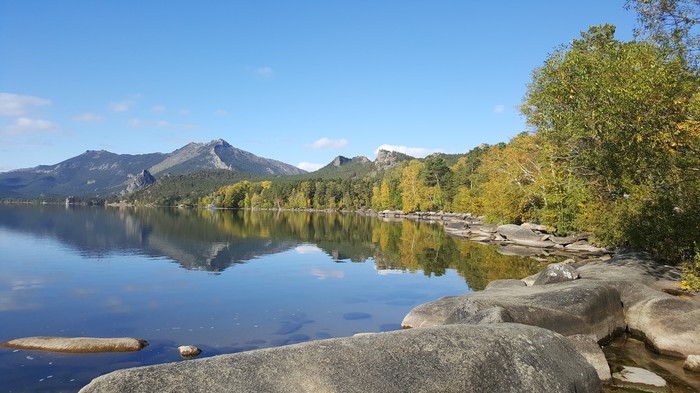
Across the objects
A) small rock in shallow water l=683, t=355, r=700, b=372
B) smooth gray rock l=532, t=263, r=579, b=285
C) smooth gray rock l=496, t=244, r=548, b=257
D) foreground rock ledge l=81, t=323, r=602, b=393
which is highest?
foreground rock ledge l=81, t=323, r=602, b=393

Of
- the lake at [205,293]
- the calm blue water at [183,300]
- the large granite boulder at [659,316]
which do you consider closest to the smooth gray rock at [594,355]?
the large granite boulder at [659,316]

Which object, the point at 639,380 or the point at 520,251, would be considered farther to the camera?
the point at 520,251

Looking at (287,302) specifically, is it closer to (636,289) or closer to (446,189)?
(636,289)

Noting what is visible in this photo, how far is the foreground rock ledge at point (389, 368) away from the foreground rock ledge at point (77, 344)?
A: 40.1 ft

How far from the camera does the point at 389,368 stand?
790 centimetres

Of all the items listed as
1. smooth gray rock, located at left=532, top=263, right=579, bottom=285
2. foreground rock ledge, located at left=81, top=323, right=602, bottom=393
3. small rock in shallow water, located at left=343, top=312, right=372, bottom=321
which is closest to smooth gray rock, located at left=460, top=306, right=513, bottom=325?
foreground rock ledge, located at left=81, top=323, right=602, bottom=393

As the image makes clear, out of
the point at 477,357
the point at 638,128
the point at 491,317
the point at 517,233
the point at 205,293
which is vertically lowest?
the point at 205,293

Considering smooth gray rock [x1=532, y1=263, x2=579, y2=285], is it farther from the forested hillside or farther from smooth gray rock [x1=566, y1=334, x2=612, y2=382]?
smooth gray rock [x1=566, y1=334, x2=612, y2=382]

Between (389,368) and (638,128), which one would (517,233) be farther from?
(389,368)

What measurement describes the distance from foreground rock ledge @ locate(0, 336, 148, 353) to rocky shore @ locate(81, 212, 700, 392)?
12.1 m

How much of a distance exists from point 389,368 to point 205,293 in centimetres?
2380

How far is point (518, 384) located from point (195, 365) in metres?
5.82

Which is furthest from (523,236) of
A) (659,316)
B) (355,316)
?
(659,316)

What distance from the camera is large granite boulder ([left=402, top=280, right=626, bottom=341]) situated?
578 inches
